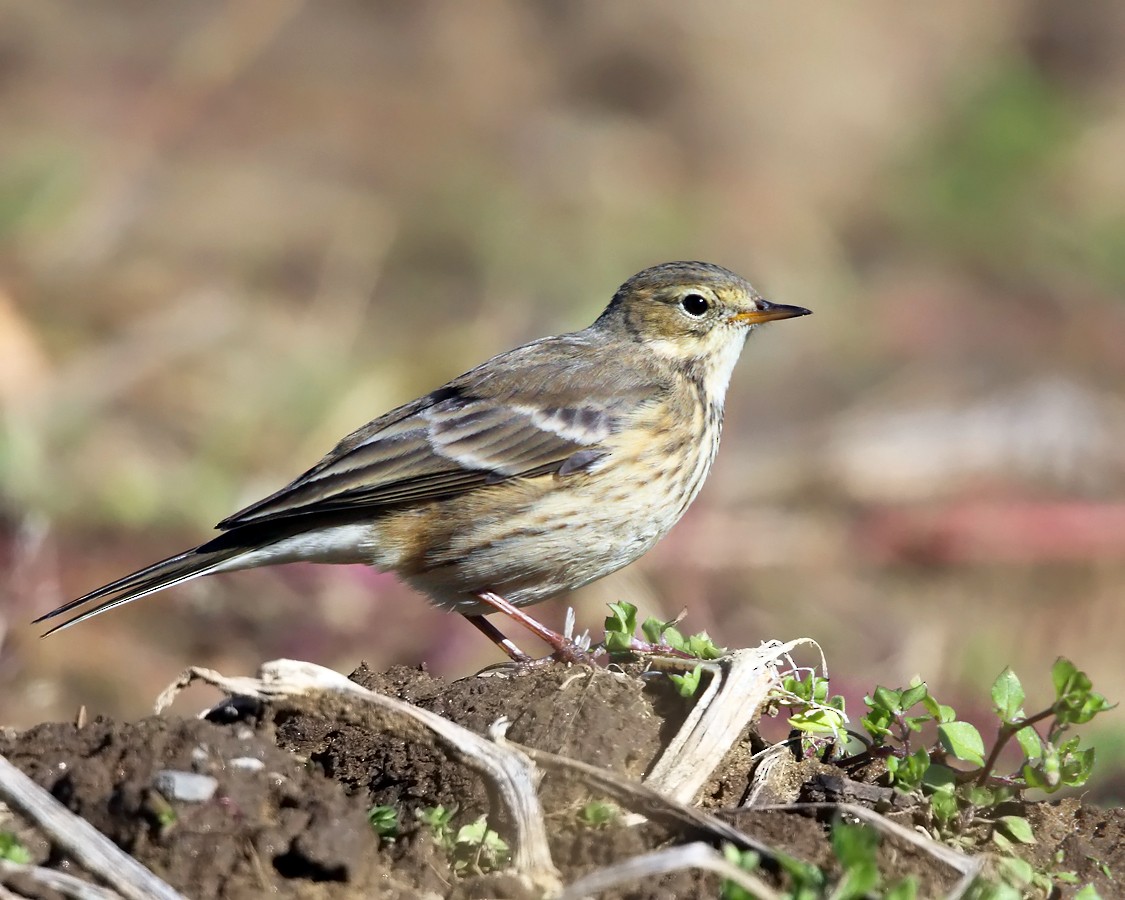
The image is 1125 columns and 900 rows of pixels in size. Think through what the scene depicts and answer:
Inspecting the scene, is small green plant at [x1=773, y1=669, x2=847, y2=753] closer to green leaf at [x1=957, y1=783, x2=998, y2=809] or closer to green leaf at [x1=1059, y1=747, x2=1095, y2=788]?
green leaf at [x1=957, y1=783, x2=998, y2=809]

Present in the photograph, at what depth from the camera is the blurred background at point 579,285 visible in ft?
26.1

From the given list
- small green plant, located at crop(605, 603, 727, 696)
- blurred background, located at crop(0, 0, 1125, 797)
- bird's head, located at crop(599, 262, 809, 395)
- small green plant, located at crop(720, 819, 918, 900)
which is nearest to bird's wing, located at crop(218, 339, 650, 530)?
bird's head, located at crop(599, 262, 809, 395)

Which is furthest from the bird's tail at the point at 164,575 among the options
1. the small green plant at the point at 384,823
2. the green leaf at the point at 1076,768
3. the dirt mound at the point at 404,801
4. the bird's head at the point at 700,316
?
the green leaf at the point at 1076,768

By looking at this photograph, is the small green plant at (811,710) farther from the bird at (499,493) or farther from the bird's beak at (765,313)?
the bird's beak at (765,313)

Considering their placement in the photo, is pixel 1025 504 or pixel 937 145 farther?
pixel 937 145

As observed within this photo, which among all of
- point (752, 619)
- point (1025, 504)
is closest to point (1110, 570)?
point (1025, 504)

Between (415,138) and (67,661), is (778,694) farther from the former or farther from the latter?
(415,138)

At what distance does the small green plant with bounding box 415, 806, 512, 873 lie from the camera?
336 centimetres

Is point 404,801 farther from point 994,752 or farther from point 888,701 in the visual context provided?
point 994,752

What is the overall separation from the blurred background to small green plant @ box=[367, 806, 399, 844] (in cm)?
277

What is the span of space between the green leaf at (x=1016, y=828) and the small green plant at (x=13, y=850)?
2.09 m

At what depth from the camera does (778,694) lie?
3881 millimetres

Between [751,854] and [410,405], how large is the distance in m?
3.38

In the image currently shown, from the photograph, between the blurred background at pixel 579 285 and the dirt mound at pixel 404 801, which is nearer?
the dirt mound at pixel 404 801
